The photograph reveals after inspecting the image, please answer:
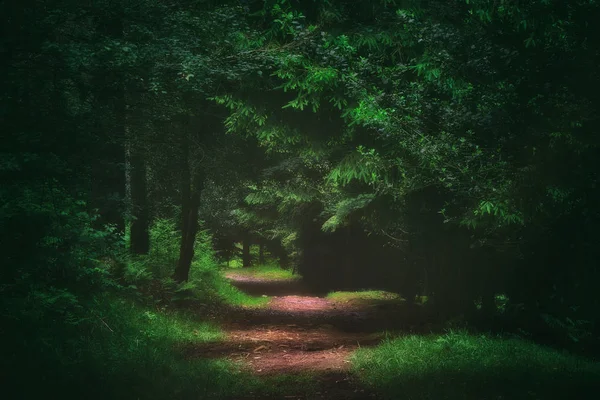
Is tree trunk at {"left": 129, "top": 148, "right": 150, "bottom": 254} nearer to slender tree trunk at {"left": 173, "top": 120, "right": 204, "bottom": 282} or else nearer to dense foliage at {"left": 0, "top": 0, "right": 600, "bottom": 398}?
dense foliage at {"left": 0, "top": 0, "right": 600, "bottom": 398}

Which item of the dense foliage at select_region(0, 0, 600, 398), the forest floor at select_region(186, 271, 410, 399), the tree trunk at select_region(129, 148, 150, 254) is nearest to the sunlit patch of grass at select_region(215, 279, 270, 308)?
the forest floor at select_region(186, 271, 410, 399)

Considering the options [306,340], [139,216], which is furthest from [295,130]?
[139,216]

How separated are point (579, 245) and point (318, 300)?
19137 mm

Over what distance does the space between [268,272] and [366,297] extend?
2250 centimetres

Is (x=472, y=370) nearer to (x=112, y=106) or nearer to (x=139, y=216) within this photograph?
(x=112, y=106)

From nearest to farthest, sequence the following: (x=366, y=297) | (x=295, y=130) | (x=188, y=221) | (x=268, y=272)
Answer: (x=295, y=130) < (x=188, y=221) < (x=366, y=297) < (x=268, y=272)

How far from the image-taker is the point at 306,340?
1285 centimetres

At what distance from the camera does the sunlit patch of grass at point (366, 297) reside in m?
23.7

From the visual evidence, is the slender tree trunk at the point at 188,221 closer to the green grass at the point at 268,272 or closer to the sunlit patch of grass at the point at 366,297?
the sunlit patch of grass at the point at 366,297

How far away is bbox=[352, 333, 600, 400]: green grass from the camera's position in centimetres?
712

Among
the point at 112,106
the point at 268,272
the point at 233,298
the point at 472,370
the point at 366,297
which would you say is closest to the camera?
the point at 112,106

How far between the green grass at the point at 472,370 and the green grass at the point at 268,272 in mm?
29748

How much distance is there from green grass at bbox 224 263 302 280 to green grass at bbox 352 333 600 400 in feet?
97.6

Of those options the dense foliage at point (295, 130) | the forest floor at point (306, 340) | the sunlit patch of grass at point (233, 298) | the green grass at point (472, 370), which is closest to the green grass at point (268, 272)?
the sunlit patch of grass at point (233, 298)
